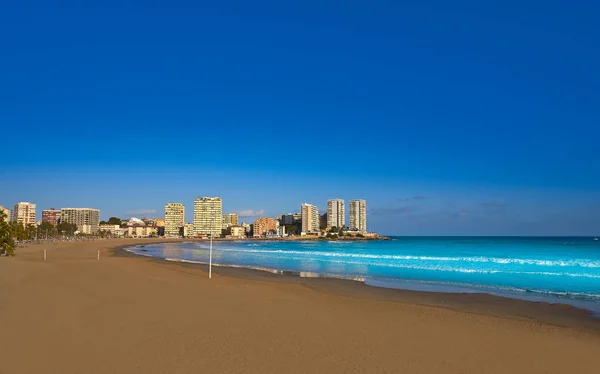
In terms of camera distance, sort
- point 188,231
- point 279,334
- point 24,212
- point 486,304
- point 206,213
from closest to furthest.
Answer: point 279,334
point 486,304
point 206,213
point 24,212
point 188,231

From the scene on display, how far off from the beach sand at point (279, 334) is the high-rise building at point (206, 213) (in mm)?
146603

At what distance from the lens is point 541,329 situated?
10.1 meters

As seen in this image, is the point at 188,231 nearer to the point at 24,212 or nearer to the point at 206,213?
the point at 206,213

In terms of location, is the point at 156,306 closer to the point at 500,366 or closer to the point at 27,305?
the point at 27,305

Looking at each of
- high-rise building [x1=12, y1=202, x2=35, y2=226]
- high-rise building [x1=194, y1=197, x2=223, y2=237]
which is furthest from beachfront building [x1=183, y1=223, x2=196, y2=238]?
high-rise building [x1=12, y1=202, x2=35, y2=226]

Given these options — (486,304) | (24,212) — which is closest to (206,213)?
(24,212)

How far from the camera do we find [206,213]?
166 m

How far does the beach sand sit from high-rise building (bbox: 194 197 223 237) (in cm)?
14660

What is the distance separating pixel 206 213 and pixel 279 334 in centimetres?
16199

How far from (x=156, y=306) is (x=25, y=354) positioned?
16.7 ft

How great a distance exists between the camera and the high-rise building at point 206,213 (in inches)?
6374

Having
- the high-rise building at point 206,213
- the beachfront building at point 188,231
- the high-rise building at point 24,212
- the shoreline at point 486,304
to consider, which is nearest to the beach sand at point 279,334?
the shoreline at point 486,304

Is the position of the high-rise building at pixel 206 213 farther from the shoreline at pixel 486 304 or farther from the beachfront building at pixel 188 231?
the shoreline at pixel 486 304

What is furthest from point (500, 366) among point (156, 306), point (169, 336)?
point (156, 306)
